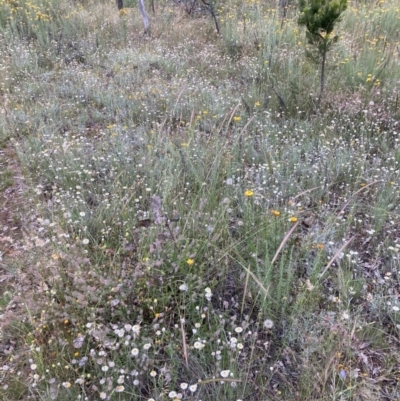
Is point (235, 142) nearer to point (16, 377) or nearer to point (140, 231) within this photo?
point (140, 231)

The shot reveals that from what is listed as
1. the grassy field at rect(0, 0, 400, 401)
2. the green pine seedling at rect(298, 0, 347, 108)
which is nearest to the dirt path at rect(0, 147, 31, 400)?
the grassy field at rect(0, 0, 400, 401)

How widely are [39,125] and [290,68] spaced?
3.22 metres

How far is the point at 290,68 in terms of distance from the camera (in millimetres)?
5277

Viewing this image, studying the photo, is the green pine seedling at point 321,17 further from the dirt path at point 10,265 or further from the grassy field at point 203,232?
the dirt path at point 10,265

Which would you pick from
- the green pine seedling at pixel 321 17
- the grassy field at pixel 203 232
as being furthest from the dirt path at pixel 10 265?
the green pine seedling at pixel 321 17

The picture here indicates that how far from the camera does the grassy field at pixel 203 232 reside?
2066mm

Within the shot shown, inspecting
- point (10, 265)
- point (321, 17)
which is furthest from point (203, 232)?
point (321, 17)

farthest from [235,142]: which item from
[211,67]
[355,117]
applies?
[211,67]

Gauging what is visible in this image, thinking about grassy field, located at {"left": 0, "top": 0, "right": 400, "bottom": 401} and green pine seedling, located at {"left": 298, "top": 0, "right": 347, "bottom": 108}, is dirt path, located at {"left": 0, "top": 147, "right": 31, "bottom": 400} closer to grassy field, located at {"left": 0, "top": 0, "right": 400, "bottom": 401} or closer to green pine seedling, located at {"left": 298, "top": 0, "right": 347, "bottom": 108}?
grassy field, located at {"left": 0, "top": 0, "right": 400, "bottom": 401}

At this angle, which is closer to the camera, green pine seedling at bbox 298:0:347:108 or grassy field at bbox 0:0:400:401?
grassy field at bbox 0:0:400:401

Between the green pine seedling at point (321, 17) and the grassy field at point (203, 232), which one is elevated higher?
the green pine seedling at point (321, 17)

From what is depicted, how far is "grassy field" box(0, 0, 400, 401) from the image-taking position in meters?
2.07

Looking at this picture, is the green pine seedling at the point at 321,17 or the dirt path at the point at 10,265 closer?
the dirt path at the point at 10,265

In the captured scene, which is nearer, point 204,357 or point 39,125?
point 204,357
